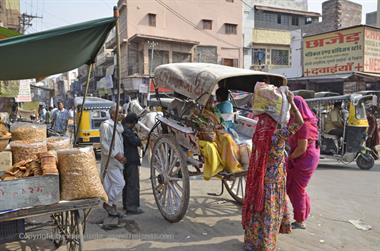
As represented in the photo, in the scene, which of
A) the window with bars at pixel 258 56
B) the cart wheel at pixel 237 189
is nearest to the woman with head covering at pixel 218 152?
the cart wheel at pixel 237 189

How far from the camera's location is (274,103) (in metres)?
3.79

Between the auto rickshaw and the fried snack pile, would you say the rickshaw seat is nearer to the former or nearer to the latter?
the auto rickshaw

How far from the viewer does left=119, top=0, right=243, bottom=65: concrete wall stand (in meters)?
28.6

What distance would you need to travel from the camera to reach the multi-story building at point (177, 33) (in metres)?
27.6

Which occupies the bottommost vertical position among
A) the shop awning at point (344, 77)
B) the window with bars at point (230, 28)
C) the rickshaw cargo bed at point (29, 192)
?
the rickshaw cargo bed at point (29, 192)

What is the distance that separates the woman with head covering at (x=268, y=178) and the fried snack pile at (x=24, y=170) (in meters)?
2.20

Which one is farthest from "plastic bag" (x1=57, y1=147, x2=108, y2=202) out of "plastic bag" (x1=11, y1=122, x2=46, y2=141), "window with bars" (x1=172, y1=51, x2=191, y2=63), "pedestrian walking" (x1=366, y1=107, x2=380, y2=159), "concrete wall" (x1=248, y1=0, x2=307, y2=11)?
"concrete wall" (x1=248, y1=0, x2=307, y2=11)

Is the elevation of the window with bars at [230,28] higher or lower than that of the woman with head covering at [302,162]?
higher

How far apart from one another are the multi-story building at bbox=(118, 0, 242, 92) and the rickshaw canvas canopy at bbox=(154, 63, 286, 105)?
20.9 metres

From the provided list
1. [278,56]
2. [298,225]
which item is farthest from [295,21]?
[298,225]

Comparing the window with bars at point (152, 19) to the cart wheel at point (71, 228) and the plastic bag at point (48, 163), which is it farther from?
the plastic bag at point (48, 163)

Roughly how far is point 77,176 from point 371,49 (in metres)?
16.2

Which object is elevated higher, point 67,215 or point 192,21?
point 192,21

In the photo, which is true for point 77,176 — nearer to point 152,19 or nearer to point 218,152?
point 218,152
